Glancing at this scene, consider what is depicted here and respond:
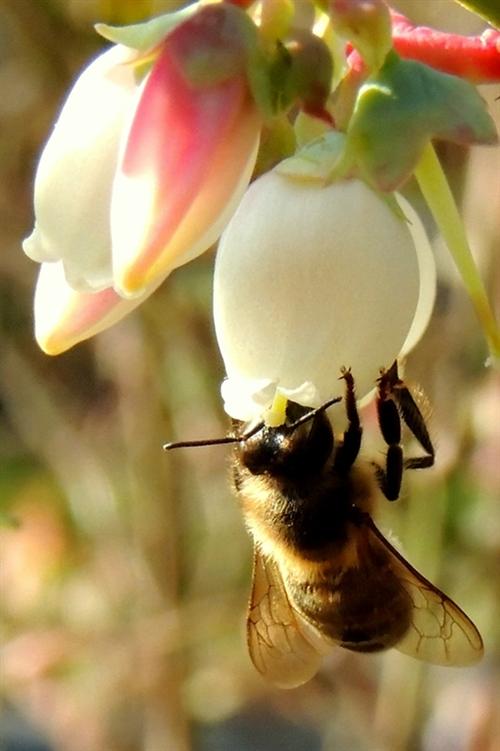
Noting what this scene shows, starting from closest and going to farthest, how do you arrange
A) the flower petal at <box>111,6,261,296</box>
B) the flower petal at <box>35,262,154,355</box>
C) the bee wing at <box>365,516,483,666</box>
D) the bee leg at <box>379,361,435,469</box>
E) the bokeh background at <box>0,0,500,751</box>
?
1. the flower petal at <box>111,6,261,296</box>
2. the flower petal at <box>35,262,154,355</box>
3. the bee leg at <box>379,361,435,469</box>
4. the bee wing at <box>365,516,483,666</box>
5. the bokeh background at <box>0,0,500,751</box>

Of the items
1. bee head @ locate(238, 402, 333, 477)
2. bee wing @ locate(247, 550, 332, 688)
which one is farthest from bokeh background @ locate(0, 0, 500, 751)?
bee head @ locate(238, 402, 333, 477)

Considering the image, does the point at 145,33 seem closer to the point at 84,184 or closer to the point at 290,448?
the point at 84,184

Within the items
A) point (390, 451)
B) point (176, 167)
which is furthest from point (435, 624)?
point (176, 167)

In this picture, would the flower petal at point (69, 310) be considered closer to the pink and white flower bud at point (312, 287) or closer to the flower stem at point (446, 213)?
the pink and white flower bud at point (312, 287)

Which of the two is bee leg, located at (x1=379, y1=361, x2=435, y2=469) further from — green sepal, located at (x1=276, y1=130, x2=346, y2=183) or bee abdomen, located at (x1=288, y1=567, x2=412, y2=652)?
green sepal, located at (x1=276, y1=130, x2=346, y2=183)

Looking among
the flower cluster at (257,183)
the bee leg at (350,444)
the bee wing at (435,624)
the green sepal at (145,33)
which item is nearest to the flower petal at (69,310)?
the flower cluster at (257,183)

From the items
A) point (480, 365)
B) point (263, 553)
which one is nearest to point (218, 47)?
point (263, 553)

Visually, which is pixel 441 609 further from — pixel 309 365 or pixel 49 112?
pixel 49 112
